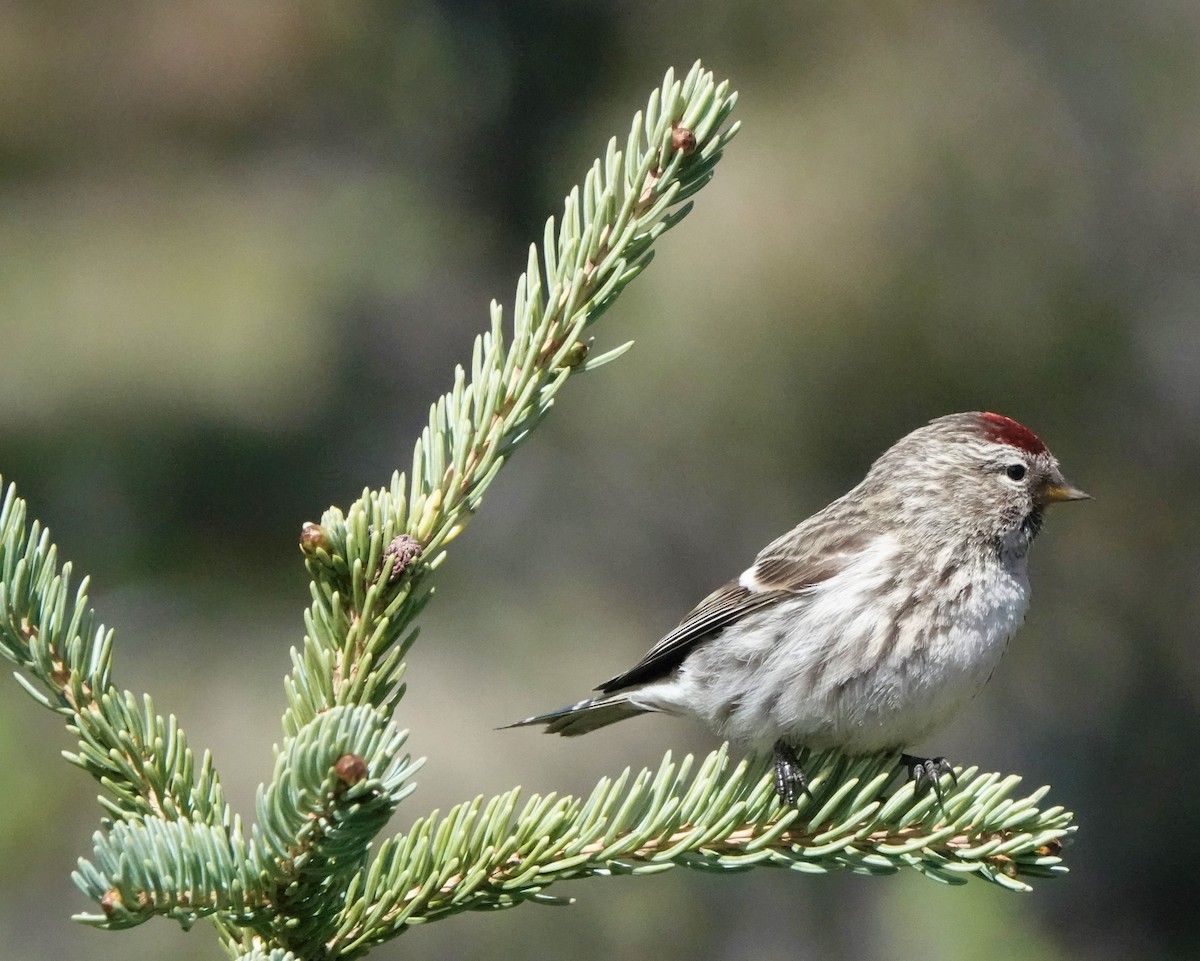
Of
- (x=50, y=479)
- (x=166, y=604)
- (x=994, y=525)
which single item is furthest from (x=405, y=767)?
(x=50, y=479)

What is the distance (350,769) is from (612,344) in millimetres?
3114

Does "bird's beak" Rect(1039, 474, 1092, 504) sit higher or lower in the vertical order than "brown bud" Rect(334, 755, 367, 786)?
higher

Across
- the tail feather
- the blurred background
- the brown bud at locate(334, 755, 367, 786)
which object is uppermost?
the blurred background

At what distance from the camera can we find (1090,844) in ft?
12.7

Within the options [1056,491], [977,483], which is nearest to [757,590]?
[977,483]

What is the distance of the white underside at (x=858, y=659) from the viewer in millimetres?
1927

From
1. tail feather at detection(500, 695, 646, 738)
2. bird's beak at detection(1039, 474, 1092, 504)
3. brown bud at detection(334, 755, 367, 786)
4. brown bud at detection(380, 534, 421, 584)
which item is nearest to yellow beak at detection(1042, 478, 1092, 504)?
bird's beak at detection(1039, 474, 1092, 504)

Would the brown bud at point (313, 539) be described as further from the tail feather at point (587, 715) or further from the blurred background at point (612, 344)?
the blurred background at point (612, 344)

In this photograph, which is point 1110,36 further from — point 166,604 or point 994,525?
point 166,604

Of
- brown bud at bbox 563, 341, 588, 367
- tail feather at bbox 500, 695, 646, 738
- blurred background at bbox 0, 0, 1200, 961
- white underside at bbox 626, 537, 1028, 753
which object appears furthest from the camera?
blurred background at bbox 0, 0, 1200, 961

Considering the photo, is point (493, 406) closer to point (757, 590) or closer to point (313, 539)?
point (313, 539)

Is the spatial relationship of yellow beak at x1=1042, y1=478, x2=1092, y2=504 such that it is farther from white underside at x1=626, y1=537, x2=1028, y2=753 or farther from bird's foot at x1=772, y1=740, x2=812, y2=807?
bird's foot at x1=772, y1=740, x2=812, y2=807

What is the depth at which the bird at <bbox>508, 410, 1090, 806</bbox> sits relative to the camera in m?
1.94

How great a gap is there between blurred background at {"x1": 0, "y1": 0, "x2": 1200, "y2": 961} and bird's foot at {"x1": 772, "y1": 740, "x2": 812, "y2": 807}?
137 cm
